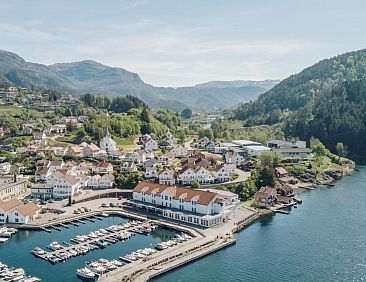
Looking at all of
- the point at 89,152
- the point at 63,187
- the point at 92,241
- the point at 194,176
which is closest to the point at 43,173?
the point at 63,187

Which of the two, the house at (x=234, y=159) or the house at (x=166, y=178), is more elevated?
the house at (x=234, y=159)

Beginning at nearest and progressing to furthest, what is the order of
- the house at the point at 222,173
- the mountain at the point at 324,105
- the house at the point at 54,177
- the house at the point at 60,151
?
the house at the point at 54,177
the house at the point at 222,173
the house at the point at 60,151
the mountain at the point at 324,105

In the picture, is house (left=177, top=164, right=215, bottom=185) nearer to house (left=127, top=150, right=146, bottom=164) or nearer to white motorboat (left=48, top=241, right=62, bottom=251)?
house (left=127, top=150, right=146, bottom=164)

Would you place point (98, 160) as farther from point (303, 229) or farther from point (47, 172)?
point (303, 229)

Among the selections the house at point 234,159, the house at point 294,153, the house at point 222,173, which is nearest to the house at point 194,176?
the house at point 222,173

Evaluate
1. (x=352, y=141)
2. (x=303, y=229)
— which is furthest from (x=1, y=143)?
(x=352, y=141)

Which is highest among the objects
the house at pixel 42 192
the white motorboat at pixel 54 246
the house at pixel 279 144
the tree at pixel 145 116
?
the tree at pixel 145 116

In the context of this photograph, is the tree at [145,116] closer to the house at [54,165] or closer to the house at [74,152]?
the house at [74,152]
